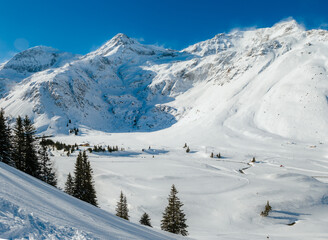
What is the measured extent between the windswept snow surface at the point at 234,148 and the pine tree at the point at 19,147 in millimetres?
12789

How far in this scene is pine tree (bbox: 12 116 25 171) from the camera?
24.5m

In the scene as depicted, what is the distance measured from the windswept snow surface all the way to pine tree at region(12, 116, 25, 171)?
12.8 m

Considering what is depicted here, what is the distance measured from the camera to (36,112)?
562 ft

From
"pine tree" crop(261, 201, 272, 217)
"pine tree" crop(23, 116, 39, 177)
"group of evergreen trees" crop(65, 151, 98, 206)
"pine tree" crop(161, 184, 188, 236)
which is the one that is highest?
"pine tree" crop(23, 116, 39, 177)

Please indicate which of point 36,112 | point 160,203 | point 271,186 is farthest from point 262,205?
point 36,112

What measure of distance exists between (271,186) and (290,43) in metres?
181

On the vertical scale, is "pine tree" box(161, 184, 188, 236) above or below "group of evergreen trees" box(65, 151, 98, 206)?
below

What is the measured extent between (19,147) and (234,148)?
7482 centimetres

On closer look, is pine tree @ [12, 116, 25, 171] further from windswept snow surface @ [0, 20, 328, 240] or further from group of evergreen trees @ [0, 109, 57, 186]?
windswept snow surface @ [0, 20, 328, 240]

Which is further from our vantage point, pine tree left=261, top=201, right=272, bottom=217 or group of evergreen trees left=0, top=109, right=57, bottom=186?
pine tree left=261, top=201, right=272, bottom=217

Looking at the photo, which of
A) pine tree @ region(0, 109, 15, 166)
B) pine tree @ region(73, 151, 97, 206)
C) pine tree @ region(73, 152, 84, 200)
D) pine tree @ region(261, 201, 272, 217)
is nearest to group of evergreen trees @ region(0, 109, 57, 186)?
pine tree @ region(0, 109, 15, 166)

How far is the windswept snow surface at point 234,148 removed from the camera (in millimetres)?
28547

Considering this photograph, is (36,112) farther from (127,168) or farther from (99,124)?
(127,168)

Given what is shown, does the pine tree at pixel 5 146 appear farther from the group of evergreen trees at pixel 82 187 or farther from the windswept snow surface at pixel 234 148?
the windswept snow surface at pixel 234 148
